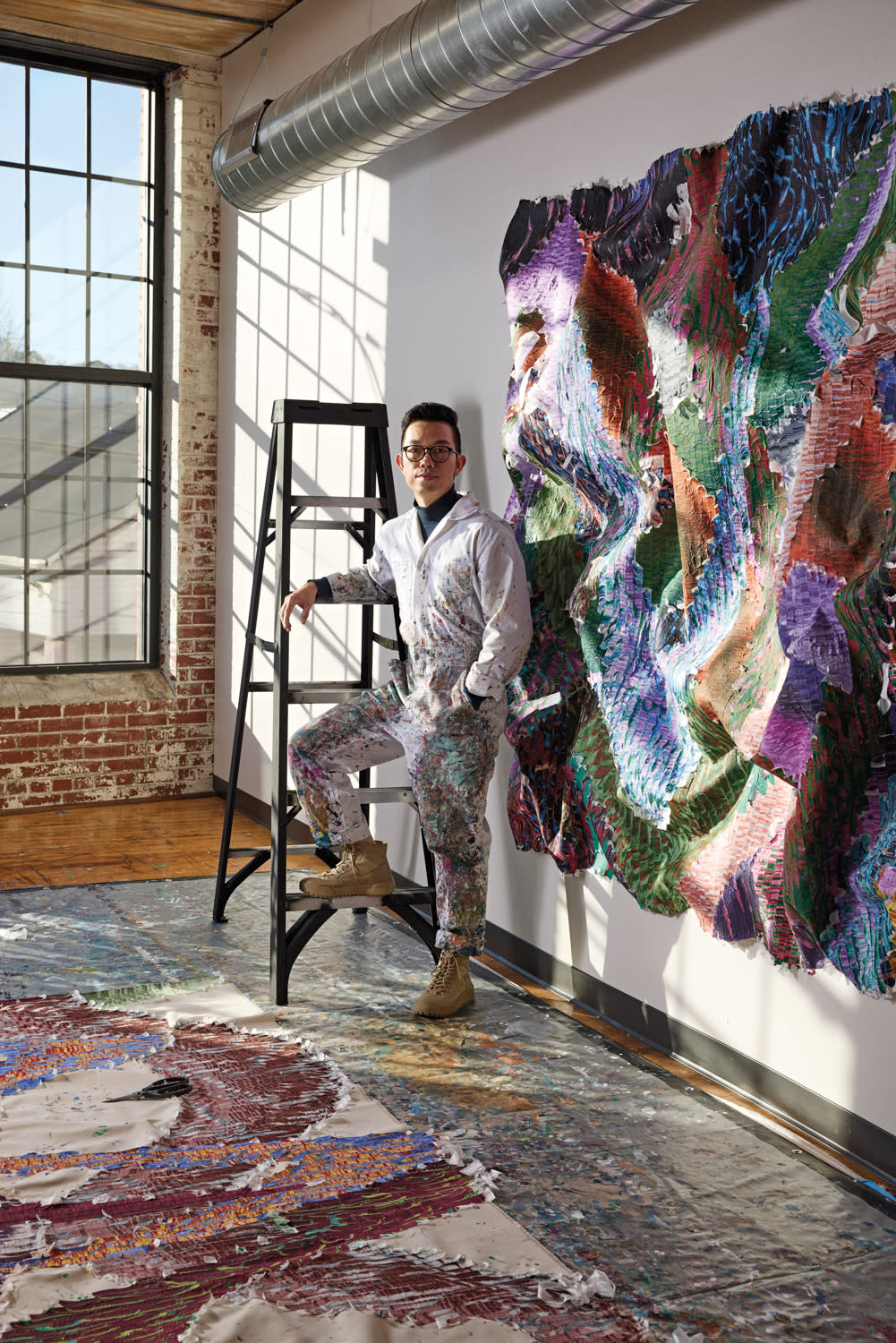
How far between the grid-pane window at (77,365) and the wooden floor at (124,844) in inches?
32.6

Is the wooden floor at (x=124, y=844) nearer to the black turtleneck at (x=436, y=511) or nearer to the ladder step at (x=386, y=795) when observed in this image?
the ladder step at (x=386, y=795)

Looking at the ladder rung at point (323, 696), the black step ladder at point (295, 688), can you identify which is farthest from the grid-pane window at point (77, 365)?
the ladder rung at point (323, 696)

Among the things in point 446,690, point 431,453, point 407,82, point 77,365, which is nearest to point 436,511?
point 431,453

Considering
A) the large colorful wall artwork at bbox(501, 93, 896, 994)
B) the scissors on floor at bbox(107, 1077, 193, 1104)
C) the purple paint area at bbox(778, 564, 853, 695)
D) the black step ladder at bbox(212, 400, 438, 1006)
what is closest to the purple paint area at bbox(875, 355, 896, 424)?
the large colorful wall artwork at bbox(501, 93, 896, 994)

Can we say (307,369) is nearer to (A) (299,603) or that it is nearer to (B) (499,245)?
(B) (499,245)

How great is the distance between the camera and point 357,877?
4.11 m

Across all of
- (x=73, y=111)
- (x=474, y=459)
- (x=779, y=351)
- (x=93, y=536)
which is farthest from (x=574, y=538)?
(x=73, y=111)

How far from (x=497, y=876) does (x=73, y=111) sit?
4466 mm

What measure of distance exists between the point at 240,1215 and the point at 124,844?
3254mm

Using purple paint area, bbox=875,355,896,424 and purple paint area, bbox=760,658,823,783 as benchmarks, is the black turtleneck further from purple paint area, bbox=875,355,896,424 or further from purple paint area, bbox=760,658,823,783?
purple paint area, bbox=875,355,896,424

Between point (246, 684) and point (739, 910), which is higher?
point (246, 684)

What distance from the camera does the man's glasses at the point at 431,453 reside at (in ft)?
12.8

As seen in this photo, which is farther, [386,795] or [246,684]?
[246,684]

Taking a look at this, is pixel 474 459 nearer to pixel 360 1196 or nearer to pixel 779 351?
pixel 779 351
